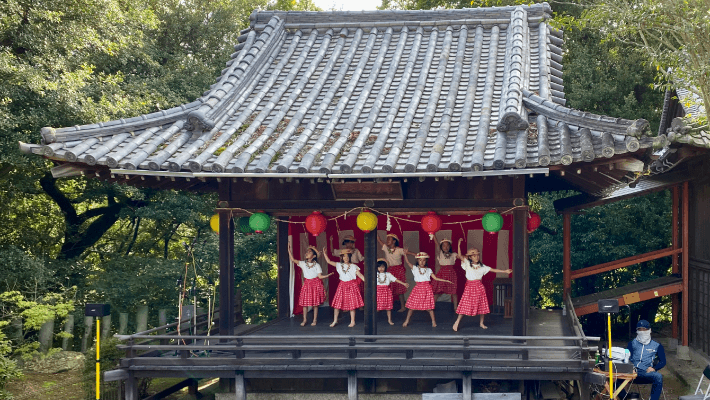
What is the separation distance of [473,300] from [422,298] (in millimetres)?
937

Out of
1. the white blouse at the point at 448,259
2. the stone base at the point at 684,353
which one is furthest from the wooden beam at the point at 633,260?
the white blouse at the point at 448,259

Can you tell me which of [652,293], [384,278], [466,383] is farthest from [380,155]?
[652,293]

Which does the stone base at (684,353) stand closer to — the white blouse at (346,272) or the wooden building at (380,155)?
the wooden building at (380,155)

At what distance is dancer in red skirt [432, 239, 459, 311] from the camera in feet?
43.4

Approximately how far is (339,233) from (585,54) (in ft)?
32.8

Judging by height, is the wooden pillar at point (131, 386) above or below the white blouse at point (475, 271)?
below

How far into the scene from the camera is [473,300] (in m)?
11.7

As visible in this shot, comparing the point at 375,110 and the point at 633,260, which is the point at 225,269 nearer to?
the point at 375,110

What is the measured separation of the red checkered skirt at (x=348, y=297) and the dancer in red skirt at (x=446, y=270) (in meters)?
2.06

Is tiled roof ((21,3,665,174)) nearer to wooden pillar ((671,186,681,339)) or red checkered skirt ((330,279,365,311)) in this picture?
red checkered skirt ((330,279,365,311))

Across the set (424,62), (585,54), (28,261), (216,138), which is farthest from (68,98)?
(585,54)

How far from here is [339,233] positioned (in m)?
15.1

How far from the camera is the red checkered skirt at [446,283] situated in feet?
44.2

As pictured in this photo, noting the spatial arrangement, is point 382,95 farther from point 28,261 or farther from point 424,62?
point 28,261
